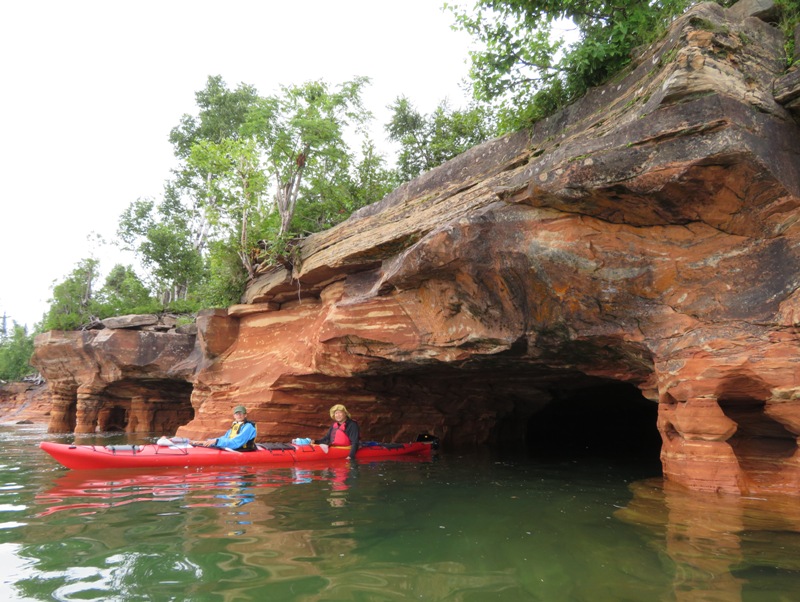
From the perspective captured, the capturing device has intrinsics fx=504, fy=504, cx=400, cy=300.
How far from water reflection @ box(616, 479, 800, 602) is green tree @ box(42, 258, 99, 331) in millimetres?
22478

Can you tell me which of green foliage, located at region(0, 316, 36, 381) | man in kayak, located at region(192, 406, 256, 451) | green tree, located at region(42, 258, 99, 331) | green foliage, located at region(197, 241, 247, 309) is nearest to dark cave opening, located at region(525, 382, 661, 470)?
man in kayak, located at region(192, 406, 256, 451)

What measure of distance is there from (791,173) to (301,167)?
38.1ft

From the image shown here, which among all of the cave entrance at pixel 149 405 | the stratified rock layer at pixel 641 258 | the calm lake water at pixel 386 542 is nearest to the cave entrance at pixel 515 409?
the stratified rock layer at pixel 641 258

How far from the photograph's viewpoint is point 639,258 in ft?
24.2

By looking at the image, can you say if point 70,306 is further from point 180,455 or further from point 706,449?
point 706,449

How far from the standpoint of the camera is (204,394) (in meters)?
15.1

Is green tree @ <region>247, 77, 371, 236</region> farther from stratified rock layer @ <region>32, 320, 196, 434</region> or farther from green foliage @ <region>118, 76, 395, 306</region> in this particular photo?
stratified rock layer @ <region>32, 320, 196, 434</region>

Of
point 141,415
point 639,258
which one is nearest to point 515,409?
point 639,258

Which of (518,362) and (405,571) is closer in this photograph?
(405,571)

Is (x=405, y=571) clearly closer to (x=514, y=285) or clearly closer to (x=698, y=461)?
(x=698, y=461)

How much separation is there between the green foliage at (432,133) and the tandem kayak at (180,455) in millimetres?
10882

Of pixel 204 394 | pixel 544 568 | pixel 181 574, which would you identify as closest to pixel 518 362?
pixel 544 568

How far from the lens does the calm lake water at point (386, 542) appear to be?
134 inches

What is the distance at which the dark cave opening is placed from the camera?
55.3 feet
